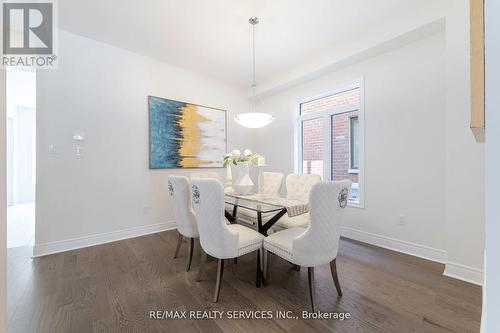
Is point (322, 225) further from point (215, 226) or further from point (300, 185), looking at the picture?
point (300, 185)

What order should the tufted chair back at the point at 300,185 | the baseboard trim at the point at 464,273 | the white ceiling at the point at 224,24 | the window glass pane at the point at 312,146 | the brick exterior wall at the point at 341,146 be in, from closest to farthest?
the baseboard trim at the point at 464,273 < the white ceiling at the point at 224,24 < the tufted chair back at the point at 300,185 < the brick exterior wall at the point at 341,146 < the window glass pane at the point at 312,146

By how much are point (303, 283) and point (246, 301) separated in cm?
60

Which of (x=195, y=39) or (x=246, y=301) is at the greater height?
(x=195, y=39)

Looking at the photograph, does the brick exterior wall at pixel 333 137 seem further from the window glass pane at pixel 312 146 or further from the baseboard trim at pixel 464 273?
the baseboard trim at pixel 464 273

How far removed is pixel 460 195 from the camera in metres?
2.07

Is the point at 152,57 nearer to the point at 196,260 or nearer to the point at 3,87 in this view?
the point at 3,87

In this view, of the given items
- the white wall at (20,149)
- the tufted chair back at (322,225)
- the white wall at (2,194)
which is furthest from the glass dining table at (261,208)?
the white wall at (20,149)

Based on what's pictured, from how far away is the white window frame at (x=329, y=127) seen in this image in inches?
120

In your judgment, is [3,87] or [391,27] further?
[391,27]

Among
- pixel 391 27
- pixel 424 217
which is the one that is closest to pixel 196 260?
pixel 424 217

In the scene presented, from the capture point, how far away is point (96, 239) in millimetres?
2941

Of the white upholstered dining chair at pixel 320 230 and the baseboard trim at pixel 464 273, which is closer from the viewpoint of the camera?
the white upholstered dining chair at pixel 320 230

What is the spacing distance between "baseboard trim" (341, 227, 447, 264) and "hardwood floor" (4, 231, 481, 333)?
13cm

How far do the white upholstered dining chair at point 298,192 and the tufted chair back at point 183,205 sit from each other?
0.98 metres
